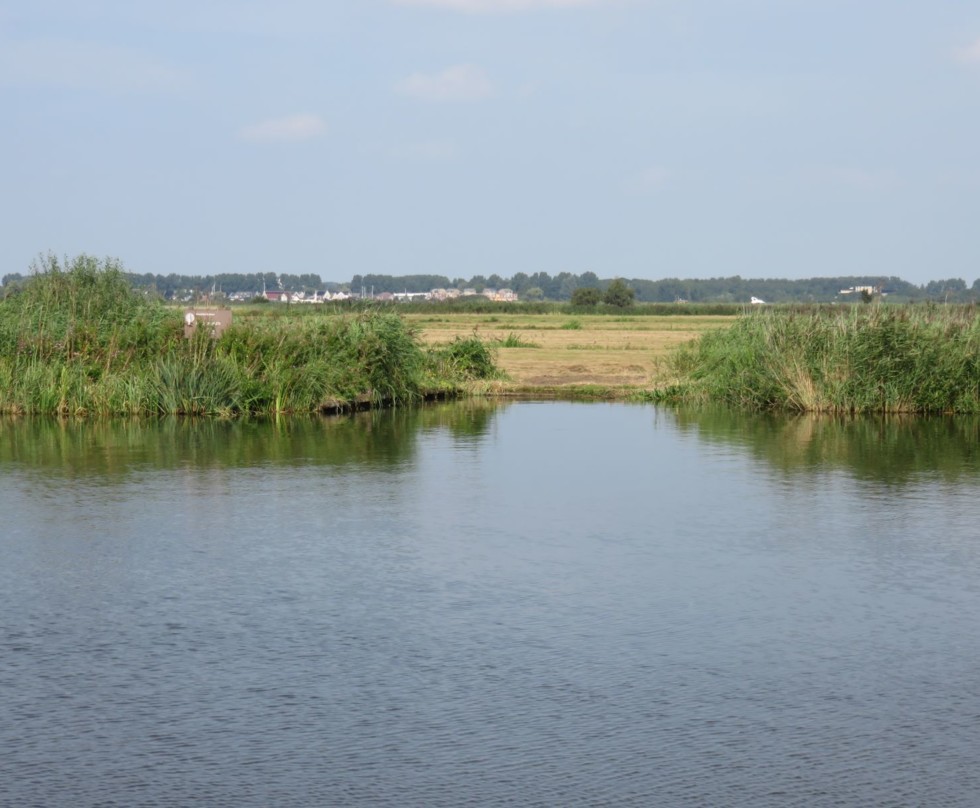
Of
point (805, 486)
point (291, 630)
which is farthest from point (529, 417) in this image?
point (291, 630)

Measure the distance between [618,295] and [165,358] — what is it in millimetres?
122767

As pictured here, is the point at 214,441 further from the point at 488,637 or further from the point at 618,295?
the point at 618,295

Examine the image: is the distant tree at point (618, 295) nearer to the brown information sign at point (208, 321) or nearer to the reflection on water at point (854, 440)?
the brown information sign at point (208, 321)

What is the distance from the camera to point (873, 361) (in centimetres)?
3039

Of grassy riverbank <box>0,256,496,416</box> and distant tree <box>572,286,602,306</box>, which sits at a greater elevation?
distant tree <box>572,286,602,306</box>

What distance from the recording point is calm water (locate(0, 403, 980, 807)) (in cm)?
748

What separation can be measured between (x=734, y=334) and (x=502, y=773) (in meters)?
27.8

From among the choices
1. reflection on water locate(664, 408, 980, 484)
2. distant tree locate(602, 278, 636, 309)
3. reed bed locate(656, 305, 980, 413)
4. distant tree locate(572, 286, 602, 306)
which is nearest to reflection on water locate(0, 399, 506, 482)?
reflection on water locate(664, 408, 980, 484)

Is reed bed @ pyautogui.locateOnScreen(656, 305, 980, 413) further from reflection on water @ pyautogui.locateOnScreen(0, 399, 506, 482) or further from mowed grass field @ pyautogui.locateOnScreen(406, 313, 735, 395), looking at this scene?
reflection on water @ pyautogui.locateOnScreen(0, 399, 506, 482)

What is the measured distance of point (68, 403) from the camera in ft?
98.4

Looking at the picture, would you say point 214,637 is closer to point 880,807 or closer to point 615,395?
point 880,807

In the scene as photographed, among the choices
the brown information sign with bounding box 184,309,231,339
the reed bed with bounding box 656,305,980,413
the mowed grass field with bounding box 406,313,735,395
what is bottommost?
the mowed grass field with bounding box 406,313,735,395

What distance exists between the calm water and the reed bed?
10913mm

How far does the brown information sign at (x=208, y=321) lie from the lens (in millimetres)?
31547
